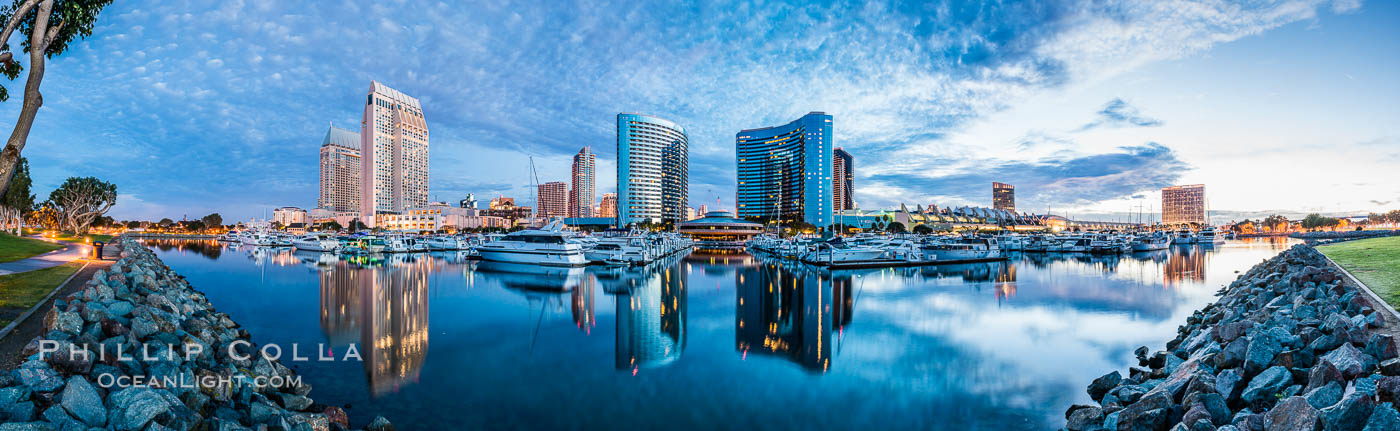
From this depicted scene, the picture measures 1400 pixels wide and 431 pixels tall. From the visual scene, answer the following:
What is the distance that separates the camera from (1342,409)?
5.98 m

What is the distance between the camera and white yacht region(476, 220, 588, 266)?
142 ft

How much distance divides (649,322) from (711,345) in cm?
468

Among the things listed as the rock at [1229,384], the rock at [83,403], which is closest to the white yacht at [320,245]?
the rock at [83,403]

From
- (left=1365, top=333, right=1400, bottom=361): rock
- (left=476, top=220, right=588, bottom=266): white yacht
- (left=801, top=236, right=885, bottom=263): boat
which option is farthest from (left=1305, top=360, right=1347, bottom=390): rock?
(left=476, top=220, right=588, bottom=266): white yacht

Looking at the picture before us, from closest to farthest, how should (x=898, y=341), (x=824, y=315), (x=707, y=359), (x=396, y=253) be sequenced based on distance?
(x=707, y=359) < (x=898, y=341) < (x=824, y=315) < (x=396, y=253)

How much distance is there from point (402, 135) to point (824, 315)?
8186 inches

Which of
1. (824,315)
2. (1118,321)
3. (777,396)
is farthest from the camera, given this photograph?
(824,315)

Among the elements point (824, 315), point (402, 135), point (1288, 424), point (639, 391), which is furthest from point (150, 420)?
point (402, 135)

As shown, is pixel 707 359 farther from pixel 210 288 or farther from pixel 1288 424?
pixel 210 288

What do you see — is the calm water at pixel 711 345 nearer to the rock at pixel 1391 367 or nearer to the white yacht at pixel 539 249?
the rock at pixel 1391 367

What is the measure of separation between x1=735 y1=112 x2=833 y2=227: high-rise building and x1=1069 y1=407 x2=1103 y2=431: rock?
5594 inches

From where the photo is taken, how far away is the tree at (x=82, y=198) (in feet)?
215

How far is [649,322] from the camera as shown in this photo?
21.0 meters

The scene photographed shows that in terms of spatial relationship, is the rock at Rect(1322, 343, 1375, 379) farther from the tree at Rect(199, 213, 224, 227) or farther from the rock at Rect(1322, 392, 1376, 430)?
the tree at Rect(199, 213, 224, 227)
